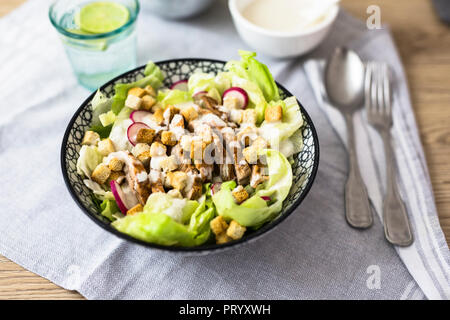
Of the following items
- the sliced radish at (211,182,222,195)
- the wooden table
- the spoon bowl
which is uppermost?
the sliced radish at (211,182,222,195)

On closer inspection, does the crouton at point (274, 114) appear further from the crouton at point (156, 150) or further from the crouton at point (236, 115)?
the crouton at point (156, 150)

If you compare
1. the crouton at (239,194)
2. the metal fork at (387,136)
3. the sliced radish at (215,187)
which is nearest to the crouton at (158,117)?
the sliced radish at (215,187)

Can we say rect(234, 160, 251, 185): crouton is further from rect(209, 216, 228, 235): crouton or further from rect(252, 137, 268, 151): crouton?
rect(209, 216, 228, 235): crouton

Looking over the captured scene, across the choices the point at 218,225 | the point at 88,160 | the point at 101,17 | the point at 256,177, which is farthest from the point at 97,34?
the point at 218,225

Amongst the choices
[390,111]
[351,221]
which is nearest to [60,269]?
[351,221]

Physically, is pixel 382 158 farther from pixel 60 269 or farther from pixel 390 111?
pixel 60 269

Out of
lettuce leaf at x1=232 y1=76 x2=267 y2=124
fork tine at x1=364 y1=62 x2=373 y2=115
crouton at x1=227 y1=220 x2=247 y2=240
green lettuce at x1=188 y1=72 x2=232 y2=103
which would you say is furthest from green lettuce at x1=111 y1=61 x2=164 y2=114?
fork tine at x1=364 y1=62 x2=373 y2=115
